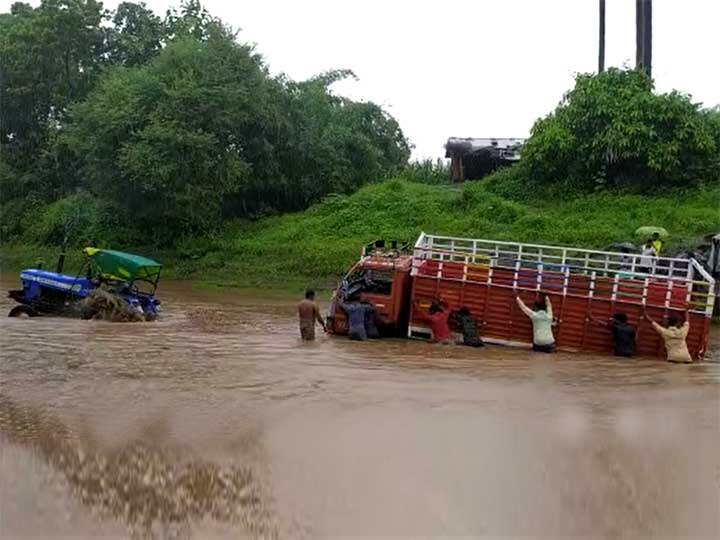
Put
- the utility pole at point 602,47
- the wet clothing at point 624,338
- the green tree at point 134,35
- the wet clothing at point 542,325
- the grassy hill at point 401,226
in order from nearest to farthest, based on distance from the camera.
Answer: the wet clothing at point 624,338, the wet clothing at point 542,325, the grassy hill at point 401,226, the utility pole at point 602,47, the green tree at point 134,35

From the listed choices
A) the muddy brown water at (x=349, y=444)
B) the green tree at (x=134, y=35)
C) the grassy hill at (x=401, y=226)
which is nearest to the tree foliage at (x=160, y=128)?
the green tree at (x=134, y=35)

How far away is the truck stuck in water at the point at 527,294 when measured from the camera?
45.8 feet

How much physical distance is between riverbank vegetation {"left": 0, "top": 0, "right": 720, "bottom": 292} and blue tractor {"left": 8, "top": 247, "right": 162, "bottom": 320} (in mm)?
A: 9380

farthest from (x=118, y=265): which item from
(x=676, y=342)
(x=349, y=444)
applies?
(x=349, y=444)

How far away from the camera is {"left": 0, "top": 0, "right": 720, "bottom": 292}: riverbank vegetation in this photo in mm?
28438

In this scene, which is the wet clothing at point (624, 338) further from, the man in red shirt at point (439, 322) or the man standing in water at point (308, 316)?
the man standing in water at point (308, 316)

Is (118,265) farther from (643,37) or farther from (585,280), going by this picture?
(643,37)

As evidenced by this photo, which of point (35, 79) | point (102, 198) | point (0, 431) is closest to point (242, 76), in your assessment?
point (102, 198)

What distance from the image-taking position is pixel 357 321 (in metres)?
14.8

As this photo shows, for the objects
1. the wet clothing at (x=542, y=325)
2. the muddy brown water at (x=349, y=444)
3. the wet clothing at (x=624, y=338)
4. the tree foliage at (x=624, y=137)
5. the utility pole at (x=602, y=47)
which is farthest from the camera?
the utility pole at (x=602, y=47)

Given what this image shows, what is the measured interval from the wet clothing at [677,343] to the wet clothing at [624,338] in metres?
0.48

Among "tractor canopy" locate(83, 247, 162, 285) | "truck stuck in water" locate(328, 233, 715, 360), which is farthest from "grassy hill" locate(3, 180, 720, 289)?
"truck stuck in water" locate(328, 233, 715, 360)

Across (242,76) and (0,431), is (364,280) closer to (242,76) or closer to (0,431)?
(0,431)

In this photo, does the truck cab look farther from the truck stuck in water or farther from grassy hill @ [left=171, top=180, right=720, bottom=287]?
grassy hill @ [left=171, top=180, right=720, bottom=287]
